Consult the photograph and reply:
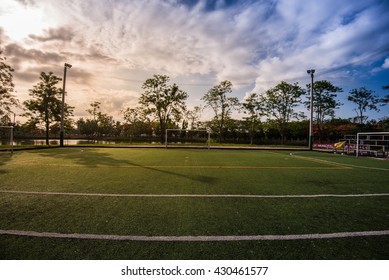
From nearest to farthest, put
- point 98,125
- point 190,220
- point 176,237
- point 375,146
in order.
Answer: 1. point 176,237
2. point 190,220
3. point 375,146
4. point 98,125

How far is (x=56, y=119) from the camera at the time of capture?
2573 cm

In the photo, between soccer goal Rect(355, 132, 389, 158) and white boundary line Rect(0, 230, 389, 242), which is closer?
white boundary line Rect(0, 230, 389, 242)

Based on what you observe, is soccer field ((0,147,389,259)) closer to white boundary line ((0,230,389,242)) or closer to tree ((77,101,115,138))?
white boundary line ((0,230,389,242))

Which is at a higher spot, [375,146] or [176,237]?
[375,146]

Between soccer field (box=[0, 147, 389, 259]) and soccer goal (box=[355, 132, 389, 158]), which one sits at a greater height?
soccer goal (box=[355, 132, 389, 158])

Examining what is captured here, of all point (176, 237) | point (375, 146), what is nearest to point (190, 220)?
point (176, 237)

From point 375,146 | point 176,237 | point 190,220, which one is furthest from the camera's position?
point 375,146

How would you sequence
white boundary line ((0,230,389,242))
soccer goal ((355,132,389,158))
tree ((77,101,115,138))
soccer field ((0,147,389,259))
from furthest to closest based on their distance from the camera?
tree ((77,101,115,138)) → soccer goal ((355,132,389,158)) → white boundary line ((0,230,389,242)) → soccer field ((0,147,389,259))

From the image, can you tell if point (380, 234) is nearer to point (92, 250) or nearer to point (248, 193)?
point (248, 193)

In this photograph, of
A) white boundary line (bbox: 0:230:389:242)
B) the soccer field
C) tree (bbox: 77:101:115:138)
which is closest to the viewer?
the soccer field

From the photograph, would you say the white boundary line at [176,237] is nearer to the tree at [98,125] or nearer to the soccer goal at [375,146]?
the soccer goal at [375,146]

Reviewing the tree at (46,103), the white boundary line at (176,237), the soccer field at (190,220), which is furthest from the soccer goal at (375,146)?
the tree at (46,103)

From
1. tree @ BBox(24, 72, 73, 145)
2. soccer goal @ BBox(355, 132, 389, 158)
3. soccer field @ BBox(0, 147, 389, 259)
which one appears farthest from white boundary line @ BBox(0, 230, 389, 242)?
tree @ BBox(24, 72, 73, 145)

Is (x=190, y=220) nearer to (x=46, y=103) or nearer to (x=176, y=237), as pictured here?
(x=176, y=237)
